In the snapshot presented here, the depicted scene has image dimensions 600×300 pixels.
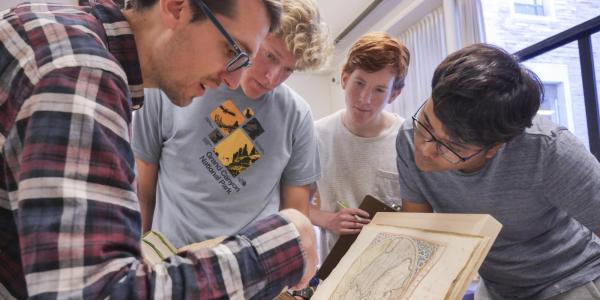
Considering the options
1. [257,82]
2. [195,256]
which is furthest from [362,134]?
[195,256]

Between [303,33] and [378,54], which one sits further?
[378,54]

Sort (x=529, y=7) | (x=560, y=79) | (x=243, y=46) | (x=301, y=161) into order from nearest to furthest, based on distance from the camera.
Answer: (x=243, y=46), (x=301, y=161), (x=560, y=79), (x=529, y=7)

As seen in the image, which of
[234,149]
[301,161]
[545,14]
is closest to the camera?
[234,149]

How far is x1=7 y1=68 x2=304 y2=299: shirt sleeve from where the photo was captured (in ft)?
1.19

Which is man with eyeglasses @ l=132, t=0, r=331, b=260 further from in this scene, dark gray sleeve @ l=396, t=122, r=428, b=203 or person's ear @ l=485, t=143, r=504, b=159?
person's ear @ l=485, t=143, r=504, b=159

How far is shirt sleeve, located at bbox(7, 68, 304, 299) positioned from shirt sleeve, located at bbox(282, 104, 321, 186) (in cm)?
83

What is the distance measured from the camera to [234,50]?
2.27ft

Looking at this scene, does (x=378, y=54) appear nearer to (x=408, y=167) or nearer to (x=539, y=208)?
(x=408, y=167)

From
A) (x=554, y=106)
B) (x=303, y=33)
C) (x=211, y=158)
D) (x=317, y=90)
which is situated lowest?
(x=317, y=90)

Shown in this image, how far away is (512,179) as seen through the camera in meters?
1.06

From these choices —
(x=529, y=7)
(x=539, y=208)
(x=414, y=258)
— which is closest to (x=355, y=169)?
(x=539, y=208)

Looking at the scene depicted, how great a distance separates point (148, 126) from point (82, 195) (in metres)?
0.87

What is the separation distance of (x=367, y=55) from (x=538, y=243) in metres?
0.95

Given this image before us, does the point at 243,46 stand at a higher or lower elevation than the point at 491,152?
higher
